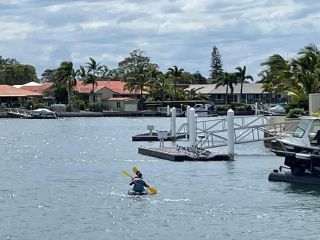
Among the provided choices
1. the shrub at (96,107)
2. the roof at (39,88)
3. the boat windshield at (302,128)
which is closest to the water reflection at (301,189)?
the boat windshield at (302,128)

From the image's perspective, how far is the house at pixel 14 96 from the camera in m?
149

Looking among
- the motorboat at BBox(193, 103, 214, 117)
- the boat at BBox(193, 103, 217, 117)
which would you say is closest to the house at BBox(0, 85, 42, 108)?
the motorboat at BBox(193, 103, 214, 117)

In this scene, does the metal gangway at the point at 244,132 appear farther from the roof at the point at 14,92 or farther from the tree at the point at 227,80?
the tree at the point at 227,80

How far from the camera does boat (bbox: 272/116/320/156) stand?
42309mm

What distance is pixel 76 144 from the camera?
247 ft

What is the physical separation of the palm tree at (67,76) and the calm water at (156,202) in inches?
3809

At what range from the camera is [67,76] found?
15288 centimetres

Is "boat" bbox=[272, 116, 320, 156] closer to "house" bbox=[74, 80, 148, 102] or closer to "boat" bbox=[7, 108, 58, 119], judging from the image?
"boat" bbox=[7, 108, 58, 119]

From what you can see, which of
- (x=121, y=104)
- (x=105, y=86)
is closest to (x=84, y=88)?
(x=105, y=86)

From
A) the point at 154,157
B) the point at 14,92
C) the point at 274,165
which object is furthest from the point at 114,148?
the point at 14,92

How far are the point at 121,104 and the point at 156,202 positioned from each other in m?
121

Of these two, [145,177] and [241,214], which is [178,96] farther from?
[241,214]

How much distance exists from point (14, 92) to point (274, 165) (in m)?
106

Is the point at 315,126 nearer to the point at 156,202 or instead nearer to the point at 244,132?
the point at 156,202
